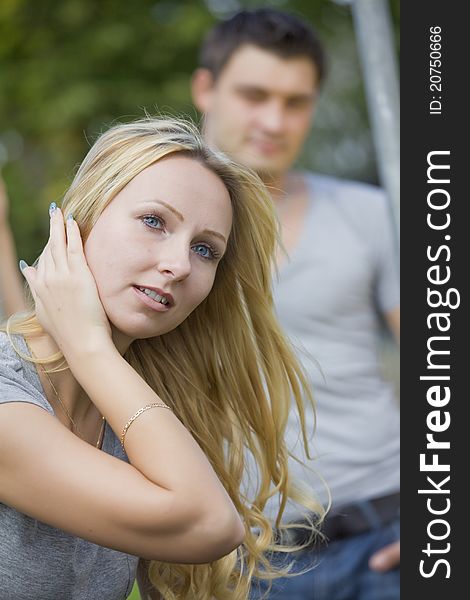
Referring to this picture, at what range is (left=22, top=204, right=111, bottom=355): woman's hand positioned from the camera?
2070mm

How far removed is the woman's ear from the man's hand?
169 cm

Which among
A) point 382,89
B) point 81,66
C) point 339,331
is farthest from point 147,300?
point 81,66

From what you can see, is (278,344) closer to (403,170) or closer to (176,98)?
(403,170)

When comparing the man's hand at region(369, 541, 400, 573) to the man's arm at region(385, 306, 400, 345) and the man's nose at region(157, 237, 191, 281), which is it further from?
the man's nose at region(157, 237, 191, 281)

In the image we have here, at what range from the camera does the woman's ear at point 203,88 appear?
3.89 meters

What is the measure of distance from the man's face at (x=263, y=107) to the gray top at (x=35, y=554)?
1.61 m

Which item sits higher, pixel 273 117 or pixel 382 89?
pixel 382 89

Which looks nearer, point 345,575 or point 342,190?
point 345,575

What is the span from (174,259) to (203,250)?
0.48 feet

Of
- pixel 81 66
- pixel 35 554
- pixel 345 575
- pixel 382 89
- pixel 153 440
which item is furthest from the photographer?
pixel 81 66

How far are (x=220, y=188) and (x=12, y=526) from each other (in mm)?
836

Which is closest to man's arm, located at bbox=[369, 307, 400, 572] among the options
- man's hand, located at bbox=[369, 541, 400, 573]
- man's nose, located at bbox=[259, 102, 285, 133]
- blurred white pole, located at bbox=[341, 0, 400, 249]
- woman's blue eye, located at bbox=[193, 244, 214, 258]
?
man's hand, located at bbox=[369, 541, 400, 573]

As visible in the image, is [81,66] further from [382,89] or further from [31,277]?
[31,277]

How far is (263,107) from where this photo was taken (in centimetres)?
367
